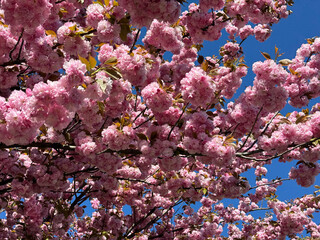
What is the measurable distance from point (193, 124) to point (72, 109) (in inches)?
69.5

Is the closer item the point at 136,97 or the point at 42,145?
the point at 42,145

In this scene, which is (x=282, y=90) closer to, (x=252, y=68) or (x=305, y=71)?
(x=252, y=68)

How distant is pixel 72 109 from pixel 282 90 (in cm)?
260

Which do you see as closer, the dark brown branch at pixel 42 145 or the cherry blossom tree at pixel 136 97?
the cherry blossom tree at pixel 136 97

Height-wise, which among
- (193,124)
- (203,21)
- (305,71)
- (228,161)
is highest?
(203,21)

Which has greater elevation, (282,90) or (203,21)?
(203,21)

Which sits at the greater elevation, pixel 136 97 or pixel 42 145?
pixel 136 97

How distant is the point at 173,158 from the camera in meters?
4.16

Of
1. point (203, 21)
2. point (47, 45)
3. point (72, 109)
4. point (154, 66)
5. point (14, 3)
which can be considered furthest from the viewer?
point (203, 21)

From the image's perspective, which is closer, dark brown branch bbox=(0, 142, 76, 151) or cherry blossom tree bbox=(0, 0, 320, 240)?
cherry blossom tree bbox=(0, 0, 320, 240)

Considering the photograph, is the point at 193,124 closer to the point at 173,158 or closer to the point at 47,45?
the point at 173,158

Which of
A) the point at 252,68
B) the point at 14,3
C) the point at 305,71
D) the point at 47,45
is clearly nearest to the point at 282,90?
the point at 252,68

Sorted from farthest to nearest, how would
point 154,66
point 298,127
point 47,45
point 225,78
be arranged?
point 225,78, point 154,66, point 298,127, point 47,45

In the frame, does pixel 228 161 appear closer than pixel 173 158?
Yes
